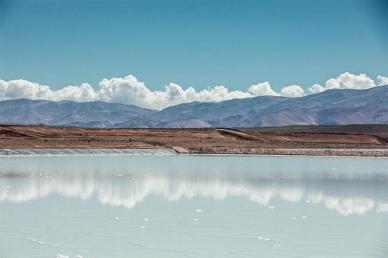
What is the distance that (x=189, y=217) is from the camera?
13.1 metres

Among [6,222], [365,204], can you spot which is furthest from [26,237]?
[365,204]

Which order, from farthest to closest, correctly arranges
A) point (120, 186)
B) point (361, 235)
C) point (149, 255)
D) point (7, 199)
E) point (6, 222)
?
point (120, 186) → point (7, 199) → point (6, 222) → point (361, 235) → point (149, 255)

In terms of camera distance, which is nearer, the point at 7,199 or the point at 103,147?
the point at 7,199

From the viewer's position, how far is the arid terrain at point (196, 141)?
48719 millimetres

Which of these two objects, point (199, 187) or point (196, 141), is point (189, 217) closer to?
point (199, 187)

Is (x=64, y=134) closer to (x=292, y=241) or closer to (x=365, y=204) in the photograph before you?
(x=365, y=204)

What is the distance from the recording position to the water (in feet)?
32.2

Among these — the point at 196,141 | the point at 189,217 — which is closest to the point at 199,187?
the point at 189,217

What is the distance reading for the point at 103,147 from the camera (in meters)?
47.9

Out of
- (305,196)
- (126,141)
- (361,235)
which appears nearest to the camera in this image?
(361,235)

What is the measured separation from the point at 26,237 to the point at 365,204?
904 cm

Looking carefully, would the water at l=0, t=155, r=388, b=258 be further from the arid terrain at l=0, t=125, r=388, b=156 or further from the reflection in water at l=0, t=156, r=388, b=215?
the arid terrain at l=0, t=125, r=388, b=156

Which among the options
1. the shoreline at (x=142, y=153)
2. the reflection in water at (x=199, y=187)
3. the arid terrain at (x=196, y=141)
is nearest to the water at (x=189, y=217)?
the reflection in water at (x=199, y=187)

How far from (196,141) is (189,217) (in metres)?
46.2
